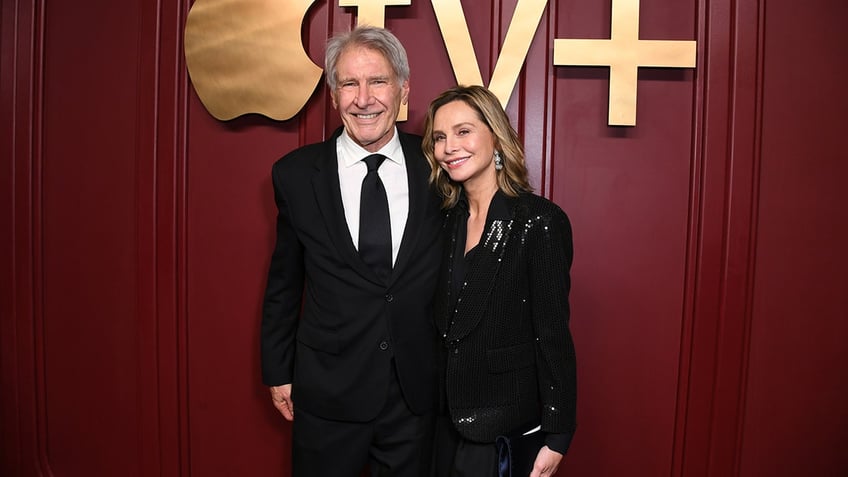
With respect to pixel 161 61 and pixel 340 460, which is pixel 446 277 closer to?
pixel 340 460

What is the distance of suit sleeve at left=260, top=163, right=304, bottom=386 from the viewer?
5.27ft

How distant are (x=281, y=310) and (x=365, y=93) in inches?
26.5

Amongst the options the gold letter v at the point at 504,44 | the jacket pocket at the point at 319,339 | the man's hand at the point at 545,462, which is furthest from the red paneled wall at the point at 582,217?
the man's hand at the point at 545,462

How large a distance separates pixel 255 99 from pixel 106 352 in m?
1.18

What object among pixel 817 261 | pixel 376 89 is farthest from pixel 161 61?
pixel 817 261

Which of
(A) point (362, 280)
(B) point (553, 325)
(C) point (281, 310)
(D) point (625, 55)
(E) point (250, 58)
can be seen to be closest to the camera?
(B) point (553, 325)

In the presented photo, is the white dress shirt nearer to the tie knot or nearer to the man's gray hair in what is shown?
the tie knot

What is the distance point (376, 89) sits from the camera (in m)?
1.51

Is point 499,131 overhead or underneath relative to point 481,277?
overhead

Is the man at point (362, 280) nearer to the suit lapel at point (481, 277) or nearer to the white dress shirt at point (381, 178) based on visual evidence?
the white dress shirt at point (381, 178)

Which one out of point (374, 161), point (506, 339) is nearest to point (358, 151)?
point (374, 161)

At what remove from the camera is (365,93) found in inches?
58.5

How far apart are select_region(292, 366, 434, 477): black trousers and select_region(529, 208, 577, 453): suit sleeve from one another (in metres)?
0.39

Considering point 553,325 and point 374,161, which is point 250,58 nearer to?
point 374,161
